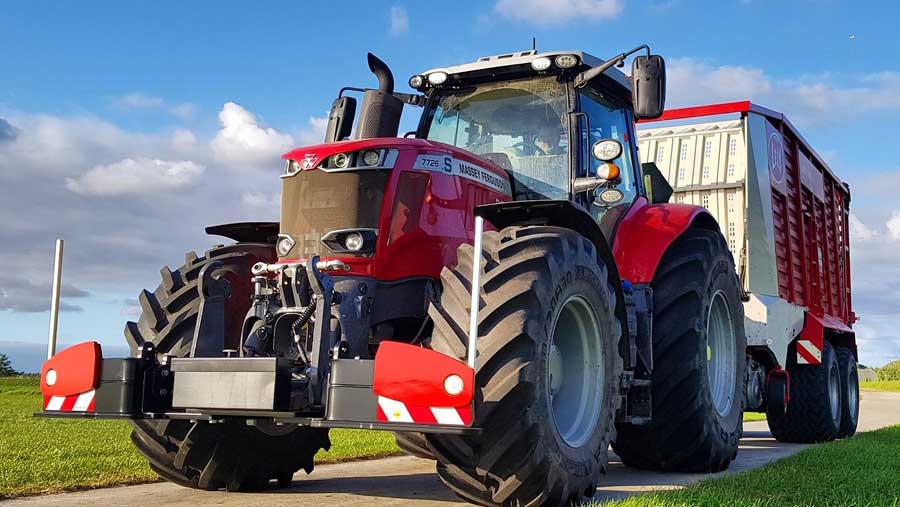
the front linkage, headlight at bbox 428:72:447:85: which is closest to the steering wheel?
headlight at bbox 428:72:447:85

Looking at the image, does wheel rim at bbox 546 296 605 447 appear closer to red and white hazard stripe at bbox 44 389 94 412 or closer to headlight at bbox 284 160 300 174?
headlight at bbox 284 160 300 174

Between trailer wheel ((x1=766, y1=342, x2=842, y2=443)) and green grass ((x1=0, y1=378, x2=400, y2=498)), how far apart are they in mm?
4941

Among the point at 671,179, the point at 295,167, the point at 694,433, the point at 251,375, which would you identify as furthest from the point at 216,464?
the point at 671,179

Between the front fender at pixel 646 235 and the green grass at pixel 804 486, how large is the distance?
1.62 metres

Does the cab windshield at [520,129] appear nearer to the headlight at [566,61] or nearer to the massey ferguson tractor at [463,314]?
the massey ferguson tractor at [463,314]

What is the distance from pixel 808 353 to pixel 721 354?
153 inches

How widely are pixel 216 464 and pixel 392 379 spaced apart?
6.88ft

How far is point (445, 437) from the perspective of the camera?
471 cm

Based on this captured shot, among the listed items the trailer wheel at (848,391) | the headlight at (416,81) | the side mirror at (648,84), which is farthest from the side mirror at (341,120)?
the trailer wheel at (848,391)

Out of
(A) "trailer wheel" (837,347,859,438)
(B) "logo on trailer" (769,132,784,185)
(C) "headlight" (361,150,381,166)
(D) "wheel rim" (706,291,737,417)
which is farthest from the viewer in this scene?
(A) "trailer wheel" (837,347,859,438)

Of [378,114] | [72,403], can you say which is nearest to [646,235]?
[378,114]

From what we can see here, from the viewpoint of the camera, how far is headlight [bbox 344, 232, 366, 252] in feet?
18.3

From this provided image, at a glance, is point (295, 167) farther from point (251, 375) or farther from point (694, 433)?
point (694, 433)

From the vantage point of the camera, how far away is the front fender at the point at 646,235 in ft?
23.0
